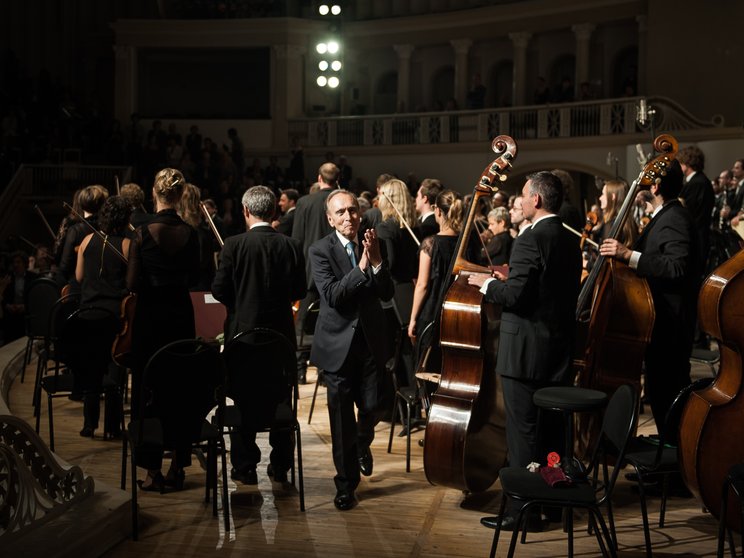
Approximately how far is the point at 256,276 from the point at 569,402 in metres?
1.77

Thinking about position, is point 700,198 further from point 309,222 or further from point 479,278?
point 309,222

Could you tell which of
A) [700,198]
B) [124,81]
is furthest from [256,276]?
[124,81]

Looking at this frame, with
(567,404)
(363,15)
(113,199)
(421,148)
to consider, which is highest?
(363,15)

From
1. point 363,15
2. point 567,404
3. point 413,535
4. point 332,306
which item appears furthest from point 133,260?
point 363,15

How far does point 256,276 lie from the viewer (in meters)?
4.99

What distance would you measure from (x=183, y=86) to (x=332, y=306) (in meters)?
20.5

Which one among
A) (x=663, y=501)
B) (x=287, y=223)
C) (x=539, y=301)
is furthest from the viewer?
(x=287, y=223)

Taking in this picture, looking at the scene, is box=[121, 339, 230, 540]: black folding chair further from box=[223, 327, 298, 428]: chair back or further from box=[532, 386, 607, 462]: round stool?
box=[532, 386, 607, 462]: round stool

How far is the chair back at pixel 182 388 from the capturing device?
14.3 ft

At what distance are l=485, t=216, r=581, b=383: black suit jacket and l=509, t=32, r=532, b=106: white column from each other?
1725cm

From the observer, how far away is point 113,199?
19.4ft

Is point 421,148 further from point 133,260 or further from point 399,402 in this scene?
point 133,260

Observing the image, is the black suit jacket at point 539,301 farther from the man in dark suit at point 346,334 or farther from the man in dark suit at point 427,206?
the man in dark suit at point 427,206

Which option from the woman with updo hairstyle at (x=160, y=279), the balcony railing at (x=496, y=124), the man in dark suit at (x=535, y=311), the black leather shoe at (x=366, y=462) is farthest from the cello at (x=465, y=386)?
the balcony railing at (x=496, y=124)
